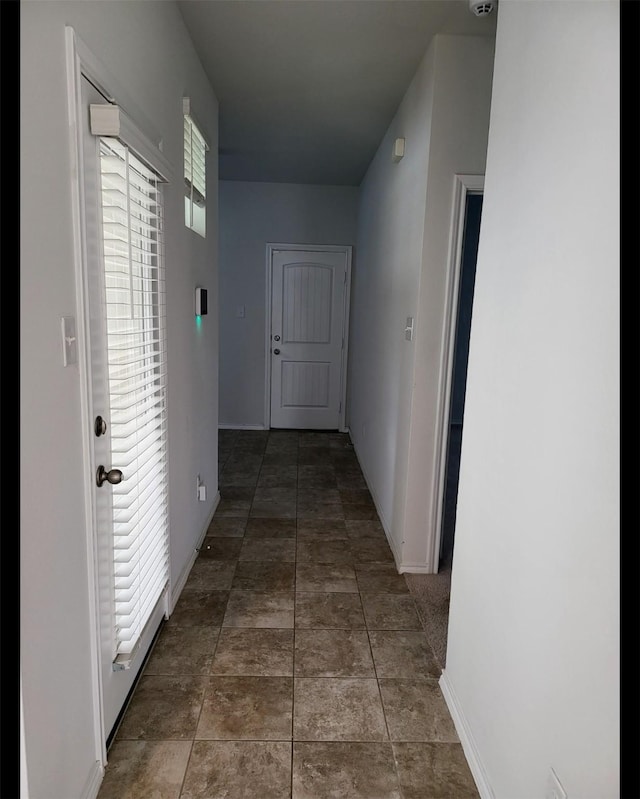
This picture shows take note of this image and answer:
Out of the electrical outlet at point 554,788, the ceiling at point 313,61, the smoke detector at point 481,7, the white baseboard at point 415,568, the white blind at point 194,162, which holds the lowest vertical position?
the white baseboard at point 415,568

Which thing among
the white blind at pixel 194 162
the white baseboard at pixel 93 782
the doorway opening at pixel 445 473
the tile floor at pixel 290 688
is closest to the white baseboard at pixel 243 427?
the tile floor at pixel 290 688

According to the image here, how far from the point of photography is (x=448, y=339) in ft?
8.31

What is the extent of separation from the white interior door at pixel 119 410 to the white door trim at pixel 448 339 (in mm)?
1383

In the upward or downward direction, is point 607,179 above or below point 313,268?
below

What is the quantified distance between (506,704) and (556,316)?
997 mm

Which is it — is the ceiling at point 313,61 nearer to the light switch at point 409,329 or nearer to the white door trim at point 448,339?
the white door trim at point 448,339

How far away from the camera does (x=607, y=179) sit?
92cm

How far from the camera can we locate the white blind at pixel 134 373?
149cm

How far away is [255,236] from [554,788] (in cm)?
517

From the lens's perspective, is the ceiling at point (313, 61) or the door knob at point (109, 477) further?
the ceiling at point (313, 61)

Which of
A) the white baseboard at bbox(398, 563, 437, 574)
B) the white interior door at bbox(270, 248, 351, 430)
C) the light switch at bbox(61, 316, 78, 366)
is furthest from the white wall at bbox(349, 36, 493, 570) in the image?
the white interior door at bbox(270, 248, 351, 430)

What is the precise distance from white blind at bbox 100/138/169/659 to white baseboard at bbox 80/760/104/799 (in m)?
0.28

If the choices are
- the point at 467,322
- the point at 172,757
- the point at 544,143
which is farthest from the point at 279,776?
the point at 467,322
